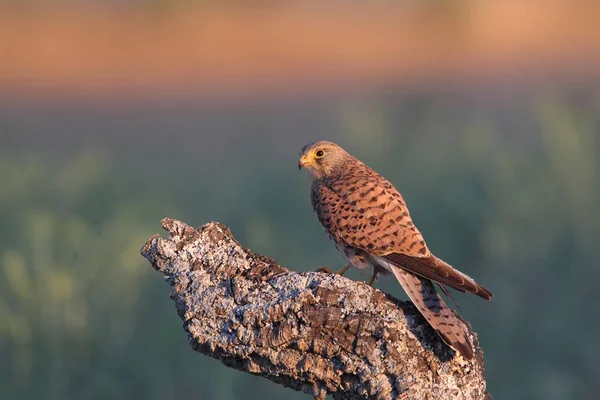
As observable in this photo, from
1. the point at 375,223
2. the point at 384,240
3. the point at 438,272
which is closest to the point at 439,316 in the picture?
the point at 438,272

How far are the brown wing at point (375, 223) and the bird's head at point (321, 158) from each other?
0.79 feet

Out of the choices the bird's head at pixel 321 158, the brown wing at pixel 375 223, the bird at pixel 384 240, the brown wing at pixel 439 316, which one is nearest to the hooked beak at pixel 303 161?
the bird's head at pixel 321 158

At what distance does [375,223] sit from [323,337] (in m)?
1.05

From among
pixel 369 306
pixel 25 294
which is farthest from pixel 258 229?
pixel 369 306

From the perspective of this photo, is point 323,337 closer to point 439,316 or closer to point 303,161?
point 439,316

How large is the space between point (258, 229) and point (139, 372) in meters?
1.46

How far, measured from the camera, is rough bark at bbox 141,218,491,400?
3.54 meters

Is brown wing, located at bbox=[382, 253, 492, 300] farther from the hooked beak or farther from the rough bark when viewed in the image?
the hooked beak

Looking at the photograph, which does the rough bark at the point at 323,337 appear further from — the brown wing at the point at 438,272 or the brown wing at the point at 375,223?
the brown wing at the point at 375,223

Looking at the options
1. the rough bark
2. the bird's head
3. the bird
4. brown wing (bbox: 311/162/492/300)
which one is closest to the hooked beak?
the bird's head

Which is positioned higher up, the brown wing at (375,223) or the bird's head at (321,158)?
the bird's head at (321,158)

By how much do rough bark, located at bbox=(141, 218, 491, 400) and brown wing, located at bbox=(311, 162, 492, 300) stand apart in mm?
340

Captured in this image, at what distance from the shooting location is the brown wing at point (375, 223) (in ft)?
13.6

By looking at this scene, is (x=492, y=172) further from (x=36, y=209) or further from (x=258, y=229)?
(x=36, y=209)
